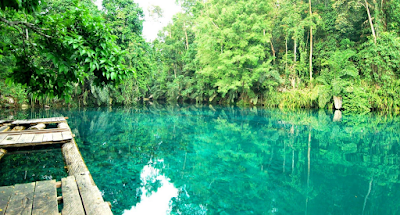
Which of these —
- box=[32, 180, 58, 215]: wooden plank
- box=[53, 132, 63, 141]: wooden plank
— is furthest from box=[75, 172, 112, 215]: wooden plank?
box=[53, 132, 63, 141]: wooden plank

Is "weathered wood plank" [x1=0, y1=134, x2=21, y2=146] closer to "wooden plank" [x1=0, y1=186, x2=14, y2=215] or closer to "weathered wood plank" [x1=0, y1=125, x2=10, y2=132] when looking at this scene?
"weathered wood plank" [x1=0, y1=125, x2=10, y2=132]

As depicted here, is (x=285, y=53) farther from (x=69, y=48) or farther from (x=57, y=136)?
(x=69, y=48)

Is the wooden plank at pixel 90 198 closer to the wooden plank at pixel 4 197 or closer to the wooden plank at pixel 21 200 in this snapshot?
the wooden plank at pixel 21 200

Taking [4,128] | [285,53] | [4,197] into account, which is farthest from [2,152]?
[285,53]

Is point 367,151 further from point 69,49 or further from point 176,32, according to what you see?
point 176,32

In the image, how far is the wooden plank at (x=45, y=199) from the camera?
7.42 feet

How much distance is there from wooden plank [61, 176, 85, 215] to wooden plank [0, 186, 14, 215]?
20.4 inches

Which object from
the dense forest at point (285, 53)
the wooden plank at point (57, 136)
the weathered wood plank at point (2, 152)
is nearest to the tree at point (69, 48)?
the weathered wood plank at point (2, 152)

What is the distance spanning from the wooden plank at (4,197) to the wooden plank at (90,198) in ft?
2.26

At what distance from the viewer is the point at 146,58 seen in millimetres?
20938

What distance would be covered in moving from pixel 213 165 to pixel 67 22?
425 cm

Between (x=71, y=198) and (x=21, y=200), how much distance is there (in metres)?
0.51

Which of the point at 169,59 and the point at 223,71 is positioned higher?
the point at 169,59

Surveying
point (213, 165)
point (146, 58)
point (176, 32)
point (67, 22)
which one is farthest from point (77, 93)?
point (67, 22)
